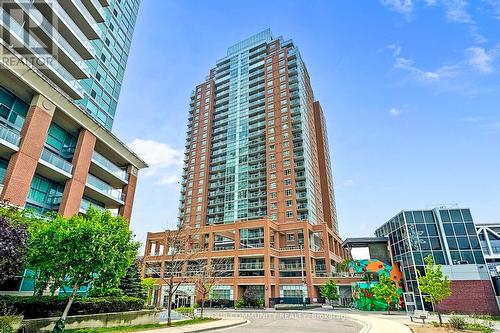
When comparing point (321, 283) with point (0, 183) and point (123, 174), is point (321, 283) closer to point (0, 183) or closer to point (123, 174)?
point (123, 174)

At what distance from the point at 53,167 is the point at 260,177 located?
54.6 meters

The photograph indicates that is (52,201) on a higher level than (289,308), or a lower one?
higher

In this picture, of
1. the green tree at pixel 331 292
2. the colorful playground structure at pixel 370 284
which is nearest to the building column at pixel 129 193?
the colorful playground structure at pixel 370 284

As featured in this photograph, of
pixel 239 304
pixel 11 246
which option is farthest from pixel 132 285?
pixel 239 304

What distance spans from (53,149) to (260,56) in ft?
258

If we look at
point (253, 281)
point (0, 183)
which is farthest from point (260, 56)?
point (0, 183)

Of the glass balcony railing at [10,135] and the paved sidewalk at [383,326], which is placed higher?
the glass balcony railing at [10,135]

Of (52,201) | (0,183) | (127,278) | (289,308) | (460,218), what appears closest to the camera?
(0,183)

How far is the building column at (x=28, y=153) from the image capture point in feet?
63.9

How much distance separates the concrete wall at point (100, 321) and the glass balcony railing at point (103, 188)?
12600 mm

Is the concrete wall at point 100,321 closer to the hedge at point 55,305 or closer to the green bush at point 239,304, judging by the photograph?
the hedge at point 55,305

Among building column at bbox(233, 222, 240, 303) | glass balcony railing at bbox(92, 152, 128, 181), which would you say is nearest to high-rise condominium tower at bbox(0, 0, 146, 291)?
glass balcony railing at bbox(92, 152, 128, 181)

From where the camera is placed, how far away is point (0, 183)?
20.0m

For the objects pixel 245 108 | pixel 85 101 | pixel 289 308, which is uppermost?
pixel 245 108
